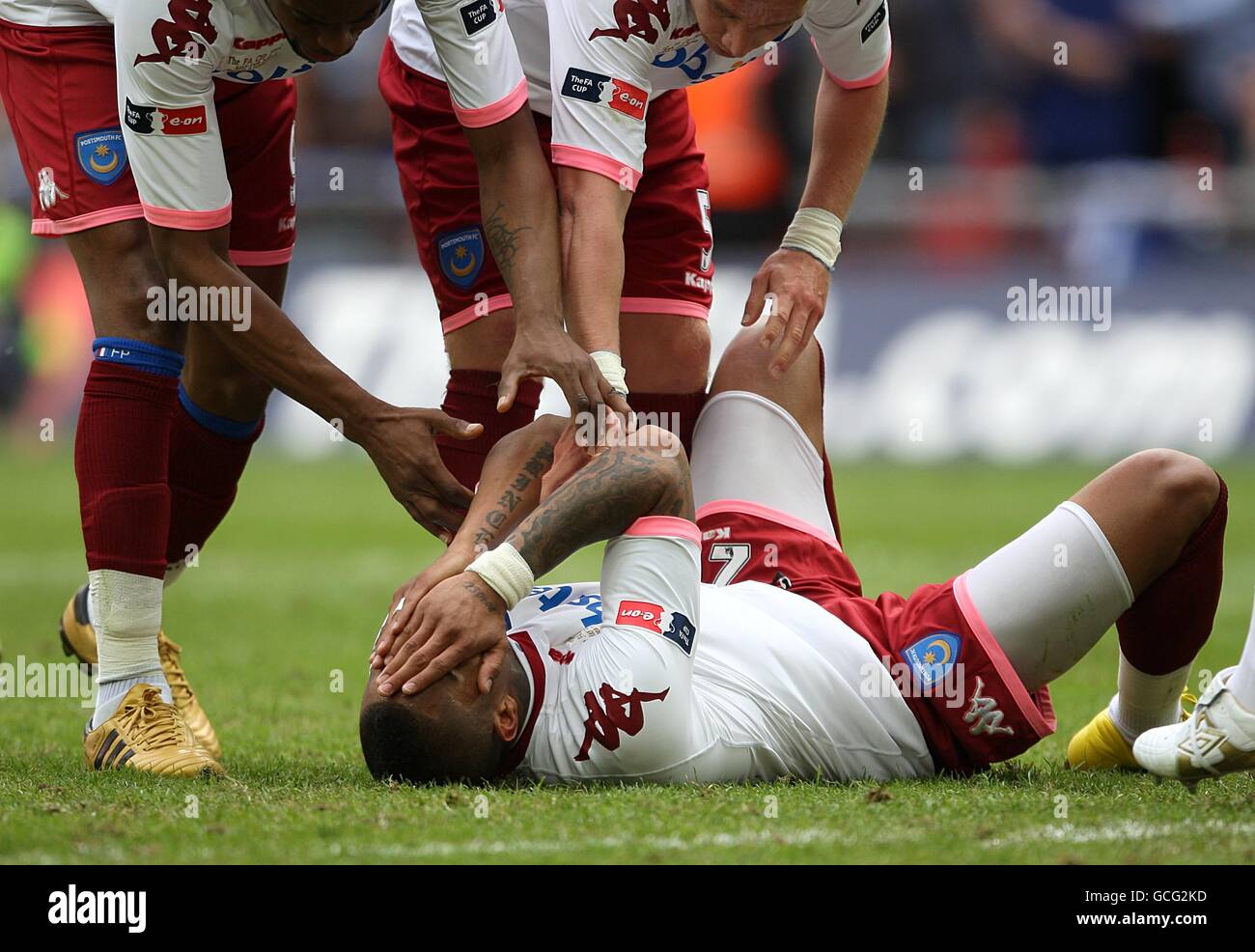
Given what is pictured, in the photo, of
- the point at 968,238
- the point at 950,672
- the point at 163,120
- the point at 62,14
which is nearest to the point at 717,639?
the point at 950,672

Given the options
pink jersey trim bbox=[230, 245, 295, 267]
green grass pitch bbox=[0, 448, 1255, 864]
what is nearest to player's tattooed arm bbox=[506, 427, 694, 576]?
green grass pitch bbox=[0, 448, 1255, 864]

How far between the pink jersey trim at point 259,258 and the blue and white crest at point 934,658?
7.12 ft

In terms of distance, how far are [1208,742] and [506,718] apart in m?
1.44

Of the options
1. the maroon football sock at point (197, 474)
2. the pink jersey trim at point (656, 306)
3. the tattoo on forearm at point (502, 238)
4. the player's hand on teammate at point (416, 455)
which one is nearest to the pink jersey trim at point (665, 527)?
the player's hand on teammate at point (416, 455)

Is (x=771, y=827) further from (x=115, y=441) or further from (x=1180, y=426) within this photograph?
(x=1180, y=426)

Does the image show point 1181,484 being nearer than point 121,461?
Yes

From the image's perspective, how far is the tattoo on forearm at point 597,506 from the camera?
359 cm

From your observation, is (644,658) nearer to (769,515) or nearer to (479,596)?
(479,596)

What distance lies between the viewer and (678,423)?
472 cm

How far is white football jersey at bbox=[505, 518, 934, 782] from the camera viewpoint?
3486 mm

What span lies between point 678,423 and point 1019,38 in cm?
1142

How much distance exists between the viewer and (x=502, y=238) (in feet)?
13.4
